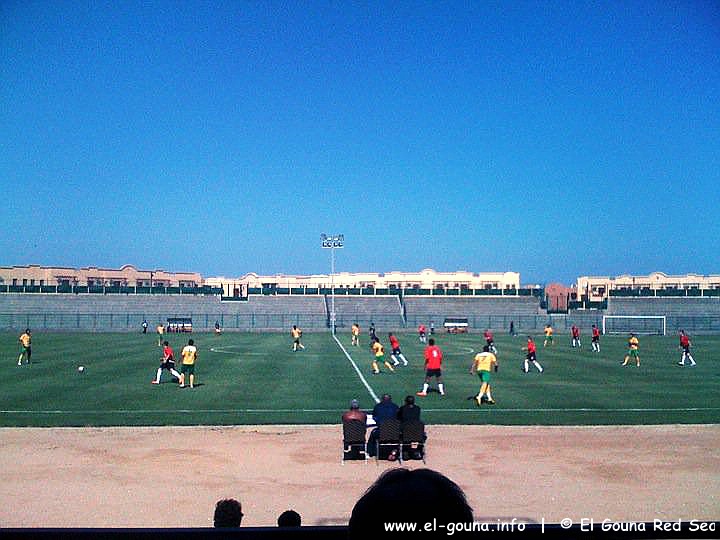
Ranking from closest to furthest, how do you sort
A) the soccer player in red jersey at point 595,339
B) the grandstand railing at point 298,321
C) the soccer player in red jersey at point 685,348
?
the soccer player in red jersey at point 685,348 < the soccer player in red jersey at point 595,339 < the grandstand railing at point 298,321

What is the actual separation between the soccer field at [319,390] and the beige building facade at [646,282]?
344ft

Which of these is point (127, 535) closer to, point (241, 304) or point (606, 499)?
point (606, 499)

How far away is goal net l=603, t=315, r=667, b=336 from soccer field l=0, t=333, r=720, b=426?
34054 mm

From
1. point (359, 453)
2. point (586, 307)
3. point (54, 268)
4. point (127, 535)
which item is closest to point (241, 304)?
point (586, 307)

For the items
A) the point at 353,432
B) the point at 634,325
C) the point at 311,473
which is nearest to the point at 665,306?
the point at 634,325

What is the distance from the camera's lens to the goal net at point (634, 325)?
7231 cm

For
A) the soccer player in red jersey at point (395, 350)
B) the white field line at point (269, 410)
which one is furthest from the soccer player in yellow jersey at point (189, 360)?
the soccer player in red jersey at point (395, 350)

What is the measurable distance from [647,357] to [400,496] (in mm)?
41937

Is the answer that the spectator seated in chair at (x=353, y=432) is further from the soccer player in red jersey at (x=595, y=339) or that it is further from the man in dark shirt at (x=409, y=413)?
the soccer player in red jersey at (x=595, y=339)

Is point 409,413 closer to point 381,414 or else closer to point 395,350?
point 381,414

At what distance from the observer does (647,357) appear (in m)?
39.8

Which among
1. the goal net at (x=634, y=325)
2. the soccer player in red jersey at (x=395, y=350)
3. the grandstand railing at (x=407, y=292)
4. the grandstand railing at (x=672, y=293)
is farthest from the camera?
the grandstand railing at (x=407, y=292)

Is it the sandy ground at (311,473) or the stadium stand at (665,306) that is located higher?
the stadium stand at (665,306)

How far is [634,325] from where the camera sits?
7550cm
